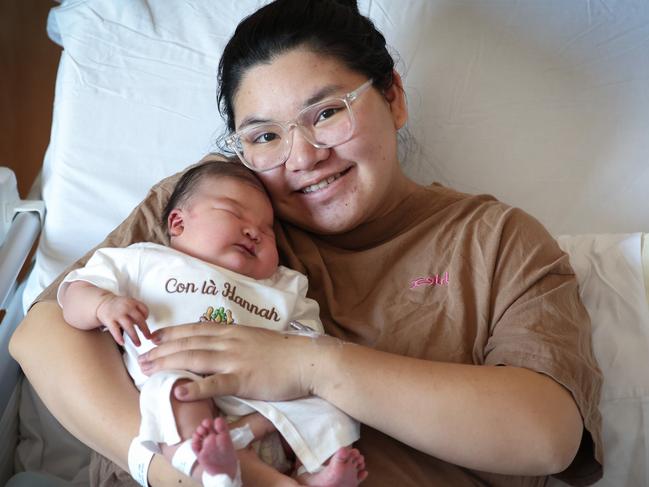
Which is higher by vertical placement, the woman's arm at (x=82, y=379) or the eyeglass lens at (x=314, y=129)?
the eyeglass lens at (x=314, y=129)

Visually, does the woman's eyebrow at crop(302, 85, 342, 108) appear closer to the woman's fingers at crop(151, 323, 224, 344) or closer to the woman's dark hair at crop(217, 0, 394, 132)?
the woman's dark hair at crop(217, 0, 394, 132)

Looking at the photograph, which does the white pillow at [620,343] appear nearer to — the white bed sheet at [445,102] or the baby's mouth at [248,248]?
the white bed sheet at [445,102]

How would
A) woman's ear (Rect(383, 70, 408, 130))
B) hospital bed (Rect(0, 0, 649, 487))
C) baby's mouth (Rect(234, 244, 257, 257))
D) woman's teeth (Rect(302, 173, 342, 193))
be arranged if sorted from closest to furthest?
baby's mouth (Rect(234, 244, 257, 257))
woman's teeth (Rect(302, 173, 342, 193))
woman's ear (Rect(383, 70, 408, 130))
hospital bed (Rect(0, 0, 649, 487))

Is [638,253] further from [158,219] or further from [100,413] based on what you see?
[100,413]

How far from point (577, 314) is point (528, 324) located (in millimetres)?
137

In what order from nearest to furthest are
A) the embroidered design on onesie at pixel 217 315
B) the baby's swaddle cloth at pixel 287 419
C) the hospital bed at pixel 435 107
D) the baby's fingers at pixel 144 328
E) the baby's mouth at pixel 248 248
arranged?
the baby's swaddle cloth at pixel 287 419 < the baby's fingers at pixel 144 328 < the embroidered design on onesie at pixel 217 315 < the baby's mouth at pixel 248 248 < the hospital bed at pixel 435 107

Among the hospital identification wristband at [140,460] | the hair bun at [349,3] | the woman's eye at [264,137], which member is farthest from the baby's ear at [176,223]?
the hair bun at [349,3]

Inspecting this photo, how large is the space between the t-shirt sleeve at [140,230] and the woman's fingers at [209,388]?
44 centimetres

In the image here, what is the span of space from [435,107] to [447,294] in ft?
2.93

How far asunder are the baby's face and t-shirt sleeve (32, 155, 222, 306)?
0.08 meters

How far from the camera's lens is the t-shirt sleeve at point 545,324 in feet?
4.06

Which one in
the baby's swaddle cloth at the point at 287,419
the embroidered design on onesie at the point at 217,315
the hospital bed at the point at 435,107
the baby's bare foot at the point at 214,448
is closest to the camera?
the baby's bare foot at the point at 214,448

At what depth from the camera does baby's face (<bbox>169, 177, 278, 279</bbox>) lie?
138cm

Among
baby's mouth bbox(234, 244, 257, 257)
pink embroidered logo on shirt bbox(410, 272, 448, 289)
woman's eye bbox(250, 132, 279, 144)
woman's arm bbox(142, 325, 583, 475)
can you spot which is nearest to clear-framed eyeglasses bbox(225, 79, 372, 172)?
woman's eye bbox(250, 132, 279, 144)
